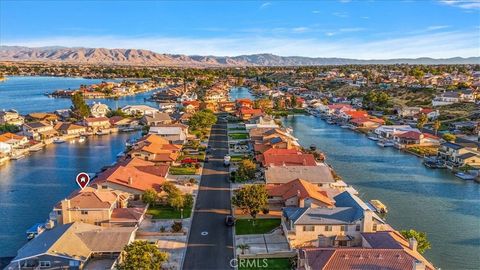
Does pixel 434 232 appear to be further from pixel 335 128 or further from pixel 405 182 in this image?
pixel 335 128

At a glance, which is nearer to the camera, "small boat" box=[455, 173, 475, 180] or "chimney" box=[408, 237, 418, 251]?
"chimney" box=[408, 237, 418, 251]

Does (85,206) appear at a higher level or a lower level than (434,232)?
higher

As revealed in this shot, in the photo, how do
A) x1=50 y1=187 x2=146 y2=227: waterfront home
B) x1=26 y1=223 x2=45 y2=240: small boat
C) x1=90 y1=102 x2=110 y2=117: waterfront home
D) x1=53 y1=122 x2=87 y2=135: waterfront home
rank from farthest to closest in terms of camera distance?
x1=90 y1=102 x2=110 y2=117: waterfront home → x1=53 y1=122 x2=87 y2=135: waterfront home → x1=26 y1=223 x2=45 y2=240: small boat → x1=50 y1=187 x2=146 y2=227: waterfront home

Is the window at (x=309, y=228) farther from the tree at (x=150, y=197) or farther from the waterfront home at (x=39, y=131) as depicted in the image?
the waterfront home at (x=39, y=131)

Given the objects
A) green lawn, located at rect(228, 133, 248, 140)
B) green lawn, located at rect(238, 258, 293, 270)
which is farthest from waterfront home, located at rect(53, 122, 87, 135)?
green lawn, located at rect(238, 258, 293, 270)

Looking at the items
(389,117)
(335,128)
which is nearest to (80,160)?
(335,128)

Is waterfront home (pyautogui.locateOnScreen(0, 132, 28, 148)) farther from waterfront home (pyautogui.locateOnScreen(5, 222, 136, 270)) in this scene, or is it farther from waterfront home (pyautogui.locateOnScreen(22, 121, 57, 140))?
waterfront home (pyautogui.locateOnScreen(5, 222, 136, 270))

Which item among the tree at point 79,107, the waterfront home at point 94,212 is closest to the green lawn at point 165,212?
the waterfront home at point 94,212
